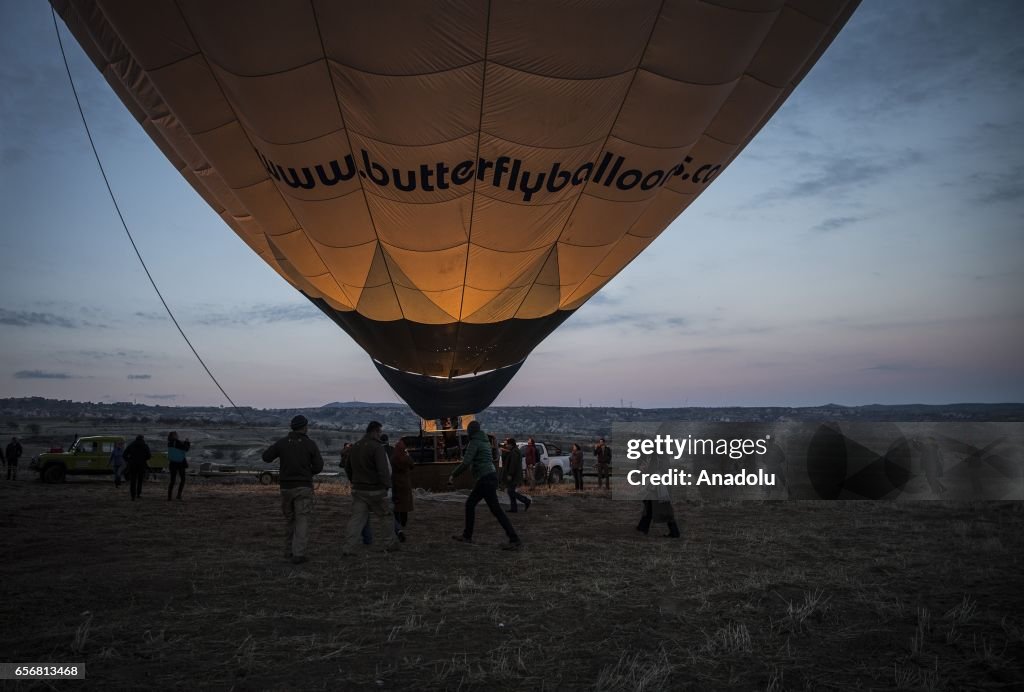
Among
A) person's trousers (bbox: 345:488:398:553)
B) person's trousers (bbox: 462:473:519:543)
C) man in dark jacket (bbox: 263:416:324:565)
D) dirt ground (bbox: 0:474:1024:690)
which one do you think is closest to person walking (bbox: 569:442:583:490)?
dirt ground (bbox: 0:474:1024:690)

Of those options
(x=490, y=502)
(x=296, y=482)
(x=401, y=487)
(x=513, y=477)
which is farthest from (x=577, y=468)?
(x=296, y=482)

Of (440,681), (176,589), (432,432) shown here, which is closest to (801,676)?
(440,681)

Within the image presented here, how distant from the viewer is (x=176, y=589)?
6.13 meters

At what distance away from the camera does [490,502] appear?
8.34 m

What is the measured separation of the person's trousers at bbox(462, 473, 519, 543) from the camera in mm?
8297

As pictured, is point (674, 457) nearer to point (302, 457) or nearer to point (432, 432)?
point (432, 432)

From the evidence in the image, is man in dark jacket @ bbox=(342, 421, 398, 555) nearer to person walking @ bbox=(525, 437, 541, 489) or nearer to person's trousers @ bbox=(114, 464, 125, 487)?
person walking @ bbox=(525, 437, 541, 489)

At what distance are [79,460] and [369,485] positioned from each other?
1636 centimetres

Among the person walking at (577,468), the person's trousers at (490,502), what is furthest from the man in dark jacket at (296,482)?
the person walking at (577,468)

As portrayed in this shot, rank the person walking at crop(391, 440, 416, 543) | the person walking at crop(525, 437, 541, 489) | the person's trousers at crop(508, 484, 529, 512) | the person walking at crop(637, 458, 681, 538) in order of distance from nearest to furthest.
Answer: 1. the person walking at crop(637, 458, 681, 538)
2. the person walking at crop(391, 440, 416, 543)
3. the person's trousers at crop(508, 484, 529, 512)
4. the person walking at crop(525, 437, 541, 489)

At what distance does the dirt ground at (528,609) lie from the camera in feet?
13.5

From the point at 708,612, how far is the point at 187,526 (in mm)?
8372

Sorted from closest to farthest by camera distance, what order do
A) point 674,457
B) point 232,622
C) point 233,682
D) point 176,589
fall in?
point 233,682 < point 232,622 < point 176,589 < point 674,457

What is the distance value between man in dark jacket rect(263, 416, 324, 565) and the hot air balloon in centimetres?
440
